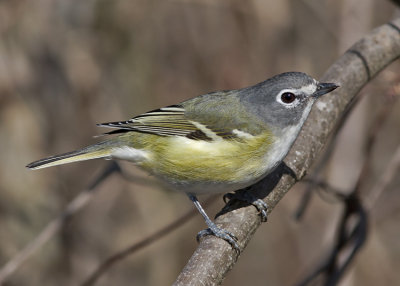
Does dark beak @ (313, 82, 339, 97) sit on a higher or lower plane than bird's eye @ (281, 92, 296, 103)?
higher

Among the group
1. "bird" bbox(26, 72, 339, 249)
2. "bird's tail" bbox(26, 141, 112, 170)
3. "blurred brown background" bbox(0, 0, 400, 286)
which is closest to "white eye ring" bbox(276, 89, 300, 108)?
"bird" bbox(26, 72, 339, 249)

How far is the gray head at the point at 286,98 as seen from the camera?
369cm

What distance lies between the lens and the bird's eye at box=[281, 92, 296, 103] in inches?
149

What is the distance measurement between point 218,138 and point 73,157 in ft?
3.62

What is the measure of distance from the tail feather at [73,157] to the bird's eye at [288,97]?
1.40 m

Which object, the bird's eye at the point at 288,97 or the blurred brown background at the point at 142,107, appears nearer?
the bird's eye at the point at 288,97

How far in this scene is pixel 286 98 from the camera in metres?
3.81

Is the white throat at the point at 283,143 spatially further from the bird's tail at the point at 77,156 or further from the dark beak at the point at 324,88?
the bird's tail at the point at 77,156

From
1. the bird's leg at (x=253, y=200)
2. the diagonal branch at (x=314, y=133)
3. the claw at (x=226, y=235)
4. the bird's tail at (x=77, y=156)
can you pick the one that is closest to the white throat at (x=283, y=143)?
the diagonal branch at (x=314, y=133)

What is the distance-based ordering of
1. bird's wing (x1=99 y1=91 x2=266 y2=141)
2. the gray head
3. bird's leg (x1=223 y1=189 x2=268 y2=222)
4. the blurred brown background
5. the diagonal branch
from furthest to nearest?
1. the blurred brown background
2. bird's wing (x1=99 y1=91 x2=266 y2=141)
3. the gray head
4. bird's leg (x1=223 y1=189 x2=268 y2=222)
5. the diagonal branch

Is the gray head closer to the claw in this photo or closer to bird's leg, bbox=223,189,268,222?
bird's leg, bbox=223,189,268,222

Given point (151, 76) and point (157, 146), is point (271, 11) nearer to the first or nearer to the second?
point (151, 76)

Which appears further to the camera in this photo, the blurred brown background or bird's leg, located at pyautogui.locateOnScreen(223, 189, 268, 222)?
the blurred brown background

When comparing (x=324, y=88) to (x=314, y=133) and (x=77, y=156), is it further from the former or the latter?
(x=77, y=156)
